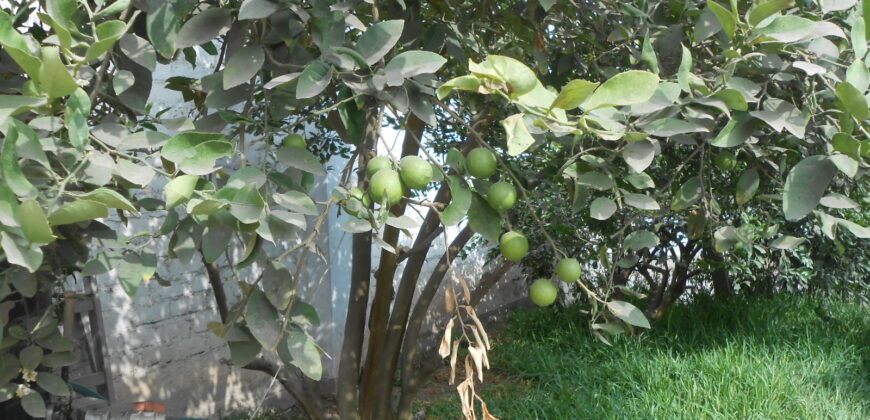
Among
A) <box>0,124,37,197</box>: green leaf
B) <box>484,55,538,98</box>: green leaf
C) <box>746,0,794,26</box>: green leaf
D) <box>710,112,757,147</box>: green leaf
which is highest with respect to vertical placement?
<box>746,0,794,26</box>: green leaf

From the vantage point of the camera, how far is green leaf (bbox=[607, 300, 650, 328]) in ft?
4.08

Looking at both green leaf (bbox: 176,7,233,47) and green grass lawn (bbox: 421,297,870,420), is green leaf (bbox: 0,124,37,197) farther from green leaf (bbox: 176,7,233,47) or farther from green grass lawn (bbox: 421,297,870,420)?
green grass lawn (bbox: 421,297,870,420)

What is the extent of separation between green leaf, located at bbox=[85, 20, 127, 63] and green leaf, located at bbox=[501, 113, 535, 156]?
47 centimetres

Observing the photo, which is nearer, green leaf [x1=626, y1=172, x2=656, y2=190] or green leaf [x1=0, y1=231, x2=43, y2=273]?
green leaf [x1=0, y1=231, x2=43, y2=273]

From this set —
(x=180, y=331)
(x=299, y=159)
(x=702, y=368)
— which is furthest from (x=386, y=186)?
(x=180, y=331)

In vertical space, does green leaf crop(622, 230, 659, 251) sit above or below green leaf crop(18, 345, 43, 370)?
above

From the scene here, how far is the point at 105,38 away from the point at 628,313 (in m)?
0.88

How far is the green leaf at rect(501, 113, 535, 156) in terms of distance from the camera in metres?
0.85

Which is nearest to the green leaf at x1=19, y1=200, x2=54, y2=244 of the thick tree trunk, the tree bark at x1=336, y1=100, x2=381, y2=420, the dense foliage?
the dense foliage

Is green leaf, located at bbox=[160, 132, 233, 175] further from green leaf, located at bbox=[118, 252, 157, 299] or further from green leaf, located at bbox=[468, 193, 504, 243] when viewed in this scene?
green leaf, located at bbox=[468, 193, 504, 243]

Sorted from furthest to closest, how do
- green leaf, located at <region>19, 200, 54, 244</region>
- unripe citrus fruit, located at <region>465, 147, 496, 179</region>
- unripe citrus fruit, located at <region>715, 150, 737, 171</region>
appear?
unripe citrus fruit, located at <region>715, 150, 737, 171</region> → unripe citrus fruit, located at <region>465, 147, 496, 179</region> → green leaf, located at <region>19, 200, 54, 244</region>

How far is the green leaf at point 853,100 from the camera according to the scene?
3.29ft

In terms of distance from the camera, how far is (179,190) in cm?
95

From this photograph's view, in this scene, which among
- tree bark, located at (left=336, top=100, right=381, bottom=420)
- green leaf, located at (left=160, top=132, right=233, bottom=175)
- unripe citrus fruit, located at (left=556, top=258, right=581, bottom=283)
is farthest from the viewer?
tree bark, located at (left=336, top=100, right=381, bottom=420)
